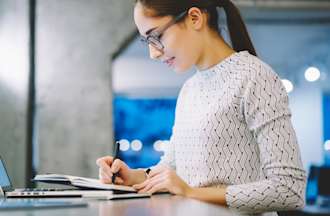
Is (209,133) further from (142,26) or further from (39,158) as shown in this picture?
(39,158)

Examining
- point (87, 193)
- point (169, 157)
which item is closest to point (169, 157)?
point (169, 157)

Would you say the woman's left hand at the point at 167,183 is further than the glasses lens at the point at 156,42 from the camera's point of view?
No

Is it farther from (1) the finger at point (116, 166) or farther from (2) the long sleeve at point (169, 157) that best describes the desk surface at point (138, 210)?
(2) the long sleeve at point (169, 157)

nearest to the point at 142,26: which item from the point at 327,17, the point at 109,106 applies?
the point at 109,106

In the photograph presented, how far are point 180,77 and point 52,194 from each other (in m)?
9.34

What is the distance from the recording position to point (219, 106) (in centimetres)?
188

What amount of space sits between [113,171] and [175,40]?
48 cm

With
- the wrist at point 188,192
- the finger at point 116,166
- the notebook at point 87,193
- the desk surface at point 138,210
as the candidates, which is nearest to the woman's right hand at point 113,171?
the finger at point 116,166

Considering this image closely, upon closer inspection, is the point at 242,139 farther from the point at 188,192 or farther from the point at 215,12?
the point at 215,12

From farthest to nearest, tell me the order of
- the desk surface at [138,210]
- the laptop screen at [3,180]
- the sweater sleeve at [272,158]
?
the laptop screen at [3,180] → the sweater sleeve at [272,158] → the desk surface at [138,210]

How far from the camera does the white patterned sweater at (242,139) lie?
1.75 m

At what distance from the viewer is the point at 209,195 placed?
176 cm

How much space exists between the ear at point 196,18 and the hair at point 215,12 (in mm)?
16

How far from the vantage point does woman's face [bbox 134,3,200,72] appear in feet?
6.58
